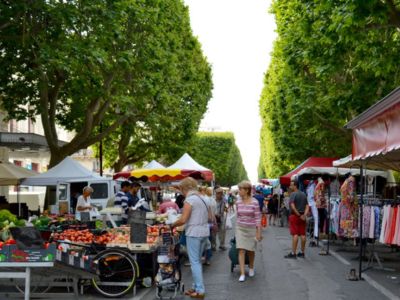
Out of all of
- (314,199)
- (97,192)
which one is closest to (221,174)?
(97,192)

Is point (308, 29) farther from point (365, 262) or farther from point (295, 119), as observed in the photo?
point (295, 119)

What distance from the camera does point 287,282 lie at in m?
11.7

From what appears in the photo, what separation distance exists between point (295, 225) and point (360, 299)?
5.03 m

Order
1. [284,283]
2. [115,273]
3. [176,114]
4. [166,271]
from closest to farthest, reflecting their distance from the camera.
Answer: [166,271] → [115,273] → [284,283] → [176,114]

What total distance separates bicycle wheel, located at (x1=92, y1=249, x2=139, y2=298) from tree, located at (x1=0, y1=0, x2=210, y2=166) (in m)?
7.63

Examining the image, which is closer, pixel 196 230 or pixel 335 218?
pixel 196 230

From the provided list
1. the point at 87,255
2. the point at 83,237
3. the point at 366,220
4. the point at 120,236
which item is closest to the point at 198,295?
the point at 87,255

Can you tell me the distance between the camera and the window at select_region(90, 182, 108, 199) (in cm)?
2670

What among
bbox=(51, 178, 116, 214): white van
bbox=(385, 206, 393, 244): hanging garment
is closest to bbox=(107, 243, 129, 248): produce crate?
Answer: bbox=(385, 206, 393, 244): hanging garment

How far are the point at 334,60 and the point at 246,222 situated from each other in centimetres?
646

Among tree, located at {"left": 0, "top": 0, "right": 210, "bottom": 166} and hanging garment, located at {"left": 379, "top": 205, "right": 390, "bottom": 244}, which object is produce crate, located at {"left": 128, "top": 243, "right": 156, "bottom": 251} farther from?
tree, located at {"left": 0, "top": 0, "right": 210, "bottom": 166}

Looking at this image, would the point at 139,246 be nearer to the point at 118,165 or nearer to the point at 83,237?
the point at 83,237

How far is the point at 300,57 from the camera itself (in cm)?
1869

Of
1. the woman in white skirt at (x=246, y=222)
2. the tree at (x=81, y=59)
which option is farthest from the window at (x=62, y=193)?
the woman in white skirt at (x=246, y=222)
